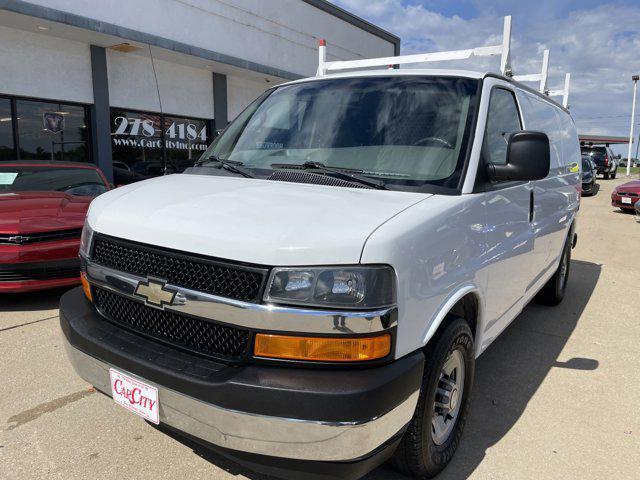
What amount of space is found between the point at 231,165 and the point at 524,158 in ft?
5.57

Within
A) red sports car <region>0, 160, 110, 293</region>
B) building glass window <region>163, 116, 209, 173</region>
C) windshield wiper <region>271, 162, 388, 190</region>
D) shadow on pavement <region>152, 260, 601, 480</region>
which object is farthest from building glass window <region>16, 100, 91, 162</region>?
shadow on pavement <region>152, 260, 601, 480</region>

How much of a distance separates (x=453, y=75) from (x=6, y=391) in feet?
11.5

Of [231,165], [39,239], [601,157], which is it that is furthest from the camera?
[601,157]

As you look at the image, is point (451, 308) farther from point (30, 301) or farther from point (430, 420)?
point (30, 301)

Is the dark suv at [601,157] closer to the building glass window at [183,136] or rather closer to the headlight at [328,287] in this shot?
the building glass window at [183,136]

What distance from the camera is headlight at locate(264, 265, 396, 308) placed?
1812mm

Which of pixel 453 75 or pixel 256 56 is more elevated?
pixel 256 56

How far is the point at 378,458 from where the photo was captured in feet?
6.25

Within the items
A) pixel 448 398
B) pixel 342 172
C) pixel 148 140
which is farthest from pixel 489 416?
pixel 148 140

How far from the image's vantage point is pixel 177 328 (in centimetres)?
212

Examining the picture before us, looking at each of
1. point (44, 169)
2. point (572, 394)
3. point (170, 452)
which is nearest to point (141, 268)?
point (170, 452)

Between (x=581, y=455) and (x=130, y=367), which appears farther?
(x=581, y=455)

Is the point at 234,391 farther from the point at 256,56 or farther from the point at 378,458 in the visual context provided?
the point at 256,56

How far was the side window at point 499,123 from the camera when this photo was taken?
2.85 metres
